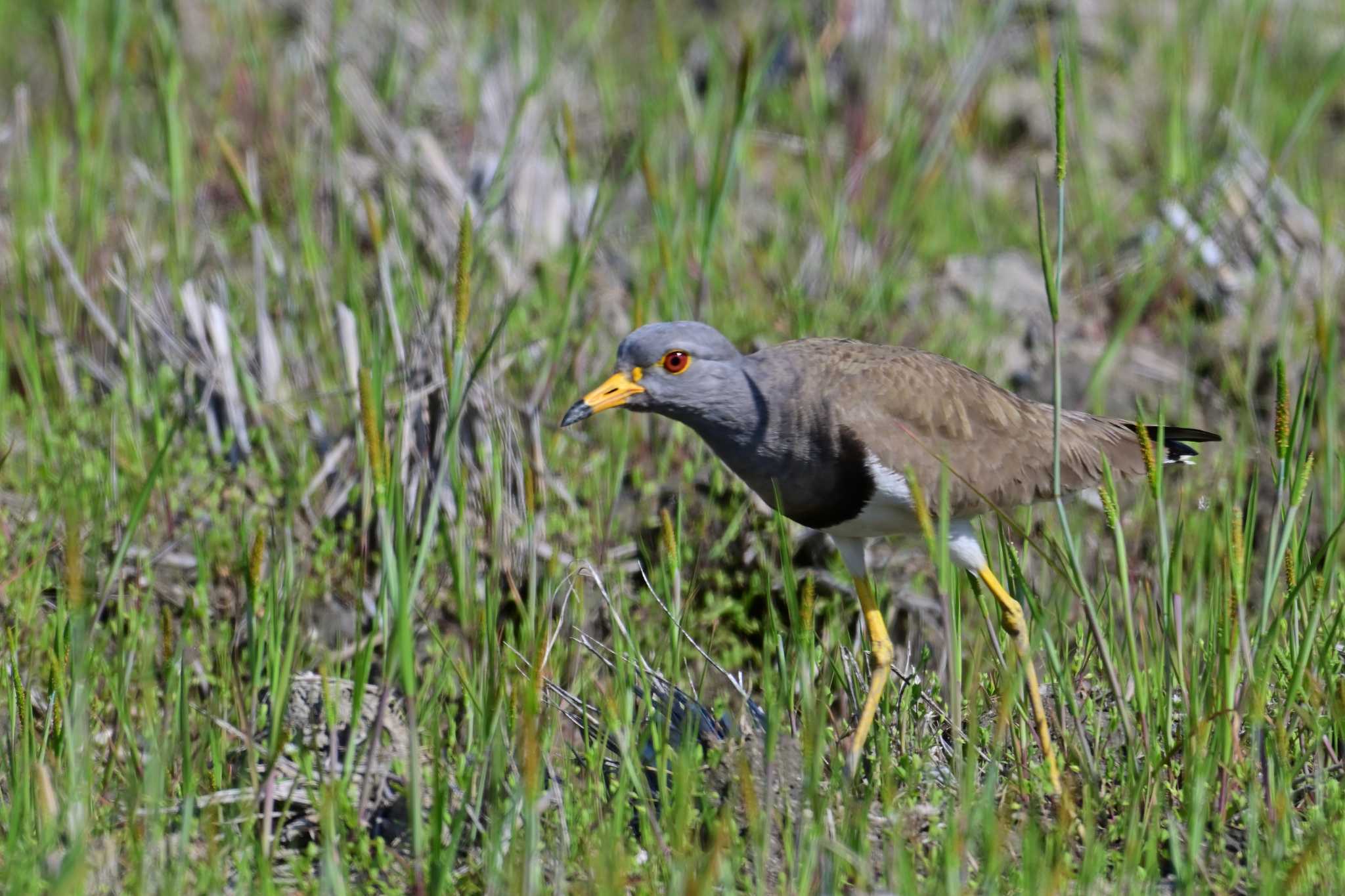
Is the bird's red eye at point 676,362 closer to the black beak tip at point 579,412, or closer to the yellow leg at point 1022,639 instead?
the black beak tip at point 579,412

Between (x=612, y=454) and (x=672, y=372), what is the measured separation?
A: 34.4 inches

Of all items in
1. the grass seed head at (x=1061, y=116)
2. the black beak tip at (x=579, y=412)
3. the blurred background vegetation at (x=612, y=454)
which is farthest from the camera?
the black beak tip at (x=579, y=412)

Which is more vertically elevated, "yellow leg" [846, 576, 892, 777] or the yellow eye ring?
the yellow eye ring

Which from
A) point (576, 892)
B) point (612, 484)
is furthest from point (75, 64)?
point (576, 892)

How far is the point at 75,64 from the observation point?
5160 mm

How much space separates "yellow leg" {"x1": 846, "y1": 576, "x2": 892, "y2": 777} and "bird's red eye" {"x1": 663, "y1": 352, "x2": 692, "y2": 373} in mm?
650

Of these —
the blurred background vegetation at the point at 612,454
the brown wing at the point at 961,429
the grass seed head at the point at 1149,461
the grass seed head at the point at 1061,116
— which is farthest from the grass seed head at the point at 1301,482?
the brown wing at the point at 961,429

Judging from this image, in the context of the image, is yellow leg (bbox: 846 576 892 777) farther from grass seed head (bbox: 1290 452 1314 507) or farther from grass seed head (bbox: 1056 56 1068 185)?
grass seed head (bbox: 1056 56 1068 185)

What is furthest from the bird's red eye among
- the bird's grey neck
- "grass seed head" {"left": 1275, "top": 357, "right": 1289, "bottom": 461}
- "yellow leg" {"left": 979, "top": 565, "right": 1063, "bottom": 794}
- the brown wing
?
"grass seed head" {"left": 1275, "top": 357, "right": 1289, "bottom": 461}

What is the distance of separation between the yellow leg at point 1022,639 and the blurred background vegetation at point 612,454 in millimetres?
53

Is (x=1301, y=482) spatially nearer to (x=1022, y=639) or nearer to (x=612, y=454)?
(x=1022, y=639)

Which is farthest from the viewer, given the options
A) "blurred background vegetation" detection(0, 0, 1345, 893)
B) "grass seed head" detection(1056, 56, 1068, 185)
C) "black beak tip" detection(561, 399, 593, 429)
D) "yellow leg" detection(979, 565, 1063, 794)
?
"black beak tip" detection(561, 399, 593, 429)

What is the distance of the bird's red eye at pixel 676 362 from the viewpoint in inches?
135

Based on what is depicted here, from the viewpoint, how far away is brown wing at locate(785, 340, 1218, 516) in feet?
11.4
